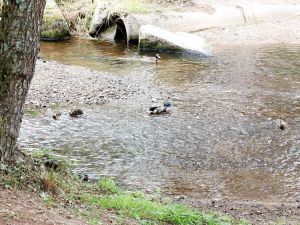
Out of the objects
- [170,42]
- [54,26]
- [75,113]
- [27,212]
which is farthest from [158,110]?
[54,26]

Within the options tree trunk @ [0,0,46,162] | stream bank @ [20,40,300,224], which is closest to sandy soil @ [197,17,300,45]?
stream bank @ [20,40,300,224]

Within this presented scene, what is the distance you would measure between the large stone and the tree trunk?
15.8 metres

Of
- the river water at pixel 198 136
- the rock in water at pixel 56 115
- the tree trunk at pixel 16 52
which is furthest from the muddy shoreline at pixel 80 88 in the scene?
the tree trunk at pixel 16 52

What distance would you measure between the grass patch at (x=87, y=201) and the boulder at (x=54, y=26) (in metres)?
16.3

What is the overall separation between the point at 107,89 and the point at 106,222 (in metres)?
9.79

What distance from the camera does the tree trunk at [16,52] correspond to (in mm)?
6031

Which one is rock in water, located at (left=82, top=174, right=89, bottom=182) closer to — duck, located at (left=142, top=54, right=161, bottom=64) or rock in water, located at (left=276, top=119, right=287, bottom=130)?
rock in water, located at (left=276, top=119, right=287, bottom=130)

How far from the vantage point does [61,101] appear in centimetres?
1472

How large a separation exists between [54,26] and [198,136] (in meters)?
13.5

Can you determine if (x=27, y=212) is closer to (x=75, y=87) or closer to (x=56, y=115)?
(x=56, y=115)

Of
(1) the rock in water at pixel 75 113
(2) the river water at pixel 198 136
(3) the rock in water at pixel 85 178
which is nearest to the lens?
(3) the rock in water at pixel 85 178

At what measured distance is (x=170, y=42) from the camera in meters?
22.0

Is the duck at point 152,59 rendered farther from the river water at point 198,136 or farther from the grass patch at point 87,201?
the grass patch at point 87,201

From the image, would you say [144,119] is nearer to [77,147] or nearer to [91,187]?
[77,147]
